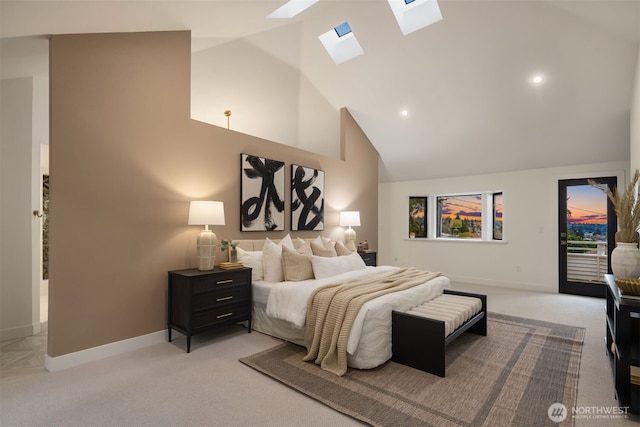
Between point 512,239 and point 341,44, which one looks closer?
point 341,44

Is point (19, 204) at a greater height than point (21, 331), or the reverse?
point (19, 204)

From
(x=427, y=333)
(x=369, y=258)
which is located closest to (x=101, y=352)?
(x=427, y=333)

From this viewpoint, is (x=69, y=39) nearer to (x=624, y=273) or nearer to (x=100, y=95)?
(x=100, y=95)

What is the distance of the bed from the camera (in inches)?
104

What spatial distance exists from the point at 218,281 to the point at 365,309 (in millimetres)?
1537

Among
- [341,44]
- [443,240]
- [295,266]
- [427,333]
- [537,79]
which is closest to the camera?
[427,333]

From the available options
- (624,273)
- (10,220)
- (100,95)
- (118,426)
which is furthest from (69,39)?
(624,273)

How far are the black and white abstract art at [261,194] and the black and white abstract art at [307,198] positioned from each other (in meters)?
0.27

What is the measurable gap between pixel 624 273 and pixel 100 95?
474 centimetres

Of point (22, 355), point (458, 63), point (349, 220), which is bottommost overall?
point (22, 355)

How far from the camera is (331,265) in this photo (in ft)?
12.8

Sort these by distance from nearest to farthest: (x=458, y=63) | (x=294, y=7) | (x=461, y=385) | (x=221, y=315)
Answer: (x=461, y=385)
(x=221, y=315)
(x=294, y=7)
(x=458, y=63)

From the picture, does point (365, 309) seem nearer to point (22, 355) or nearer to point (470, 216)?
point (22, 355)

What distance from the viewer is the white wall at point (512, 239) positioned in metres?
5.68
